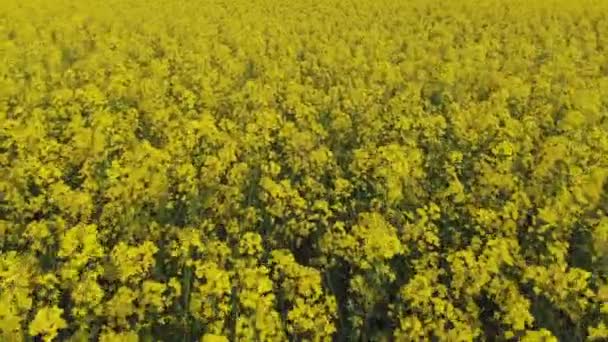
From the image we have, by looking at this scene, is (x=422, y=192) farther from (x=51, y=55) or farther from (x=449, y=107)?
(x=51, y=55)

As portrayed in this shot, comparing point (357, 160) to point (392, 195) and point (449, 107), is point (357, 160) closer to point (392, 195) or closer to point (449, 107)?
point (392, 195)

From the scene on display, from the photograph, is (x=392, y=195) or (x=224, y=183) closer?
(x=392, y=195)

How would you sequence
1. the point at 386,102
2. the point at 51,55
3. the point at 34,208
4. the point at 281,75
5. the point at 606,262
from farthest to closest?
the point at 51,55 < the point at 281,75 < the point at 386,102 < the point at 34,208 < the point at 606,262

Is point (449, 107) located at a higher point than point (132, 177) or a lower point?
higher

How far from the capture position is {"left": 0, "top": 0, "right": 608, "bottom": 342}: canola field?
4.00 metres

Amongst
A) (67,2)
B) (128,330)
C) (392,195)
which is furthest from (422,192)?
(67,2)

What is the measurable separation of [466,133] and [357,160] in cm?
168

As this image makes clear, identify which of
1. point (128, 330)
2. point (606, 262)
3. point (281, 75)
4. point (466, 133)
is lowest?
point (128, 330)

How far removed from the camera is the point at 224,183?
20.0 ft

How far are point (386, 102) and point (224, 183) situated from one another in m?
3.62

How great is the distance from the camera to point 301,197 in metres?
5.79

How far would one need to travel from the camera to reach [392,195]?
5469 mm

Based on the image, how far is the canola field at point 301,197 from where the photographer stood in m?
4.00

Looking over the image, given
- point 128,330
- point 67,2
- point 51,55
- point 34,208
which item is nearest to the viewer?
point 128,330
